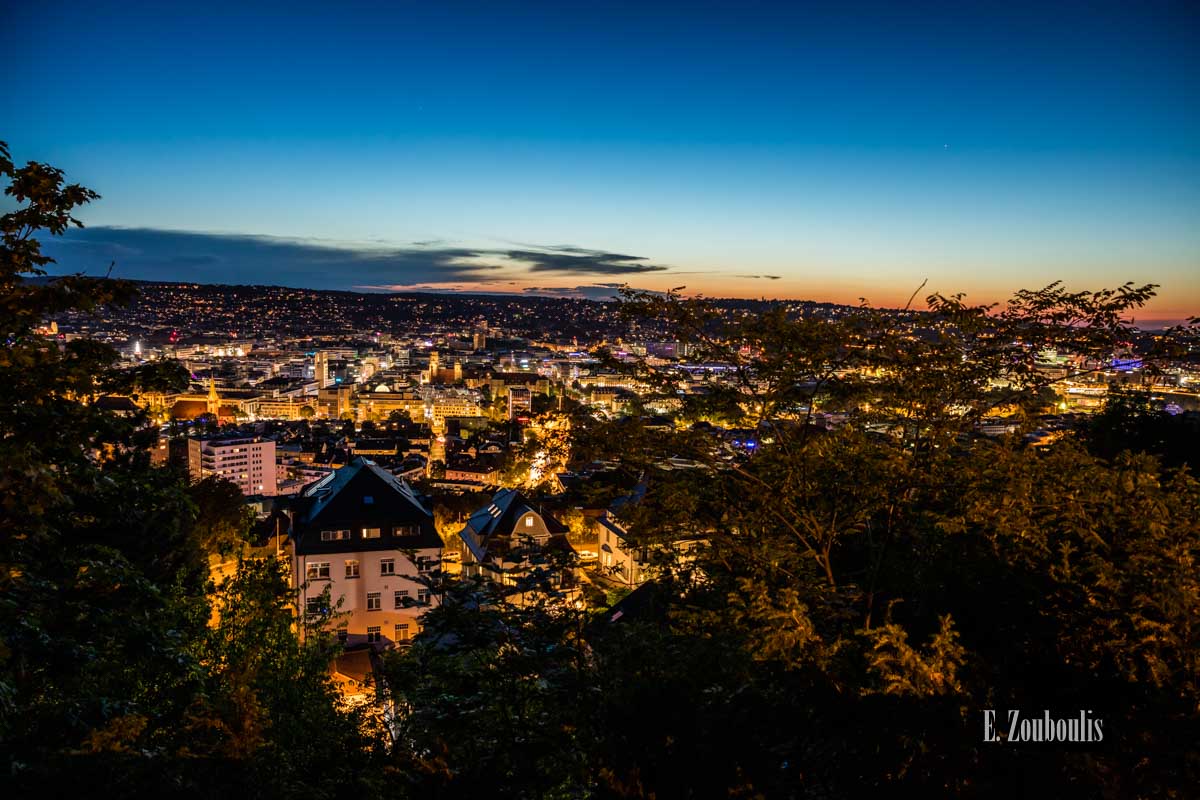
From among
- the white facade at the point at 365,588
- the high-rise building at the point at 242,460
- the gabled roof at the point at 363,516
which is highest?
the gabled roof at the point at 363,516

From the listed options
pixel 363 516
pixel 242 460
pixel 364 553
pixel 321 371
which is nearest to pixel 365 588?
pixel 364 553

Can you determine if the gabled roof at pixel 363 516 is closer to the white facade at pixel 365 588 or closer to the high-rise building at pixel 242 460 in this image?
the white facade at pixel 365 588

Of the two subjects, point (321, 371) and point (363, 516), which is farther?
point (321, 371)

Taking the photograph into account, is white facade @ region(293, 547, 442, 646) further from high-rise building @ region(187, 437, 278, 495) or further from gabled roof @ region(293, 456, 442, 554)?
high-rise building @ region(187, 437, 278, 495)

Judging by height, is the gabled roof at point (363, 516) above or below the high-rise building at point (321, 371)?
above

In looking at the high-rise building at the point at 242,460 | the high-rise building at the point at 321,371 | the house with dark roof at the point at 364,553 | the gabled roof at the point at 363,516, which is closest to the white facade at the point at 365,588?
the house with dark roof at the point at 364,553

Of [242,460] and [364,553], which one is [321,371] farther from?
[364,553]
